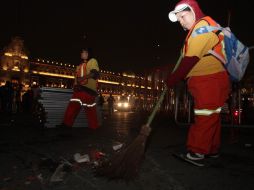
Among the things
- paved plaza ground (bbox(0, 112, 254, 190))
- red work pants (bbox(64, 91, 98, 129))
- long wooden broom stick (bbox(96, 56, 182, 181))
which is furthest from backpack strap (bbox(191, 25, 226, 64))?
red work pants (bbox(64, 91, 98, 129))

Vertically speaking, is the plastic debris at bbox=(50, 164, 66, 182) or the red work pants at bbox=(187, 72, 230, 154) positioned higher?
the red work pants at bbox=(187, 72, 230, 154)

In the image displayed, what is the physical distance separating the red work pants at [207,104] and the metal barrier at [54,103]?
170 inches

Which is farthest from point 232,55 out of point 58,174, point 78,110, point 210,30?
point 78,110

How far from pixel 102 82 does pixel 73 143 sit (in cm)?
12058

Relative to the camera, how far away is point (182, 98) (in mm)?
9719

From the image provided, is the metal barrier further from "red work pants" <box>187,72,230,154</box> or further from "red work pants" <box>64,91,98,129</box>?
"red work pants" <box>187,72,230,154</box>

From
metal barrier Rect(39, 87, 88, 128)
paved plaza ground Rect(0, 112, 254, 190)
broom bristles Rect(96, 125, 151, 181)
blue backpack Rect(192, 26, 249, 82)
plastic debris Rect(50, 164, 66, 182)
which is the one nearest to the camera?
paved plaza ground Rect(0, 112, 254, 190)

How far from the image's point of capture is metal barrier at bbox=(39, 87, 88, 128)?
7070mm

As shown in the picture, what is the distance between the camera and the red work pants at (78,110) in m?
6.61

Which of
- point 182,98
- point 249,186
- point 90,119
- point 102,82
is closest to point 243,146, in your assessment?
point 249,186

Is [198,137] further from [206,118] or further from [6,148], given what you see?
[6,148]

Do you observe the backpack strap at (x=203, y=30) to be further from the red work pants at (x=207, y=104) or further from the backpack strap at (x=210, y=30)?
the red work pants at (x=207, y=104)

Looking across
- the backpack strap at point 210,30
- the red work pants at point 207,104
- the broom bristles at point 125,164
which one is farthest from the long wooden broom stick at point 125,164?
the backpack strap at point 210,30

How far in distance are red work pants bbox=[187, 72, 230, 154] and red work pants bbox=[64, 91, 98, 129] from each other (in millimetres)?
3528
